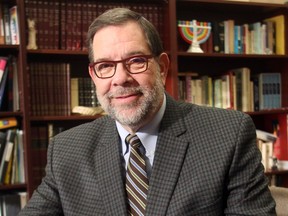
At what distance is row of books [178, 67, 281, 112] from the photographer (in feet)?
8.00

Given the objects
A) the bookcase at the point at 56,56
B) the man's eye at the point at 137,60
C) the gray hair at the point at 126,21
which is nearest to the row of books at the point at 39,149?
the bookcase at the point at 56,56

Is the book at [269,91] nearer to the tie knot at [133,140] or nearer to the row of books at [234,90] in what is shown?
the row of books at [234,90]

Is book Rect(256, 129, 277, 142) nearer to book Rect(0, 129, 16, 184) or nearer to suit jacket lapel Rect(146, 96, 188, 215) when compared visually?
suit jacket lapel Rect(146, 96, 188, 215)

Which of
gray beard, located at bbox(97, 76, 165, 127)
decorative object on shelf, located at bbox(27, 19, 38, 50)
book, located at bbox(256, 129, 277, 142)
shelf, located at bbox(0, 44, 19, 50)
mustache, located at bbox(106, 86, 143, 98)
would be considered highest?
decorative object on shelf, located at bbox(27, 19, 38, 50)

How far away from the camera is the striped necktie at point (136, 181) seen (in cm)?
108

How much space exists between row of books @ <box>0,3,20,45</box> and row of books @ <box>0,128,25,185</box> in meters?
0.52

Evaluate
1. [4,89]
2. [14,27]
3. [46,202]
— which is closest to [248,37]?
[14,27]

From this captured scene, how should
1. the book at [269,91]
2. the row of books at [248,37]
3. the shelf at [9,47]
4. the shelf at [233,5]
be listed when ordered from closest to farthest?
the shelf at [9,47] → the shelf at [233,5] → the row of books at [248,37] → the book at [269,91]

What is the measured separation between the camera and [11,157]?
2.00m

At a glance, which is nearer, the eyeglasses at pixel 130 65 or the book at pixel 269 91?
the eyeglasses at pixel 130 65

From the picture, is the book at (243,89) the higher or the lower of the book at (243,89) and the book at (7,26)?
the lower

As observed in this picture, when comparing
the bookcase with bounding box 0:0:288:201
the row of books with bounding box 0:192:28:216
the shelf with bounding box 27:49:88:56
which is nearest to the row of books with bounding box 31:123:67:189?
the bookcase with bounding box 0:0:288:201

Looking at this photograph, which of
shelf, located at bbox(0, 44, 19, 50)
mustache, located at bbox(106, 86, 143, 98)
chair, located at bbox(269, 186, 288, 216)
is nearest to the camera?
mustache, located at bbox(106, 86, 143, 98)

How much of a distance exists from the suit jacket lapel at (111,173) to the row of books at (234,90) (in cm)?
124
